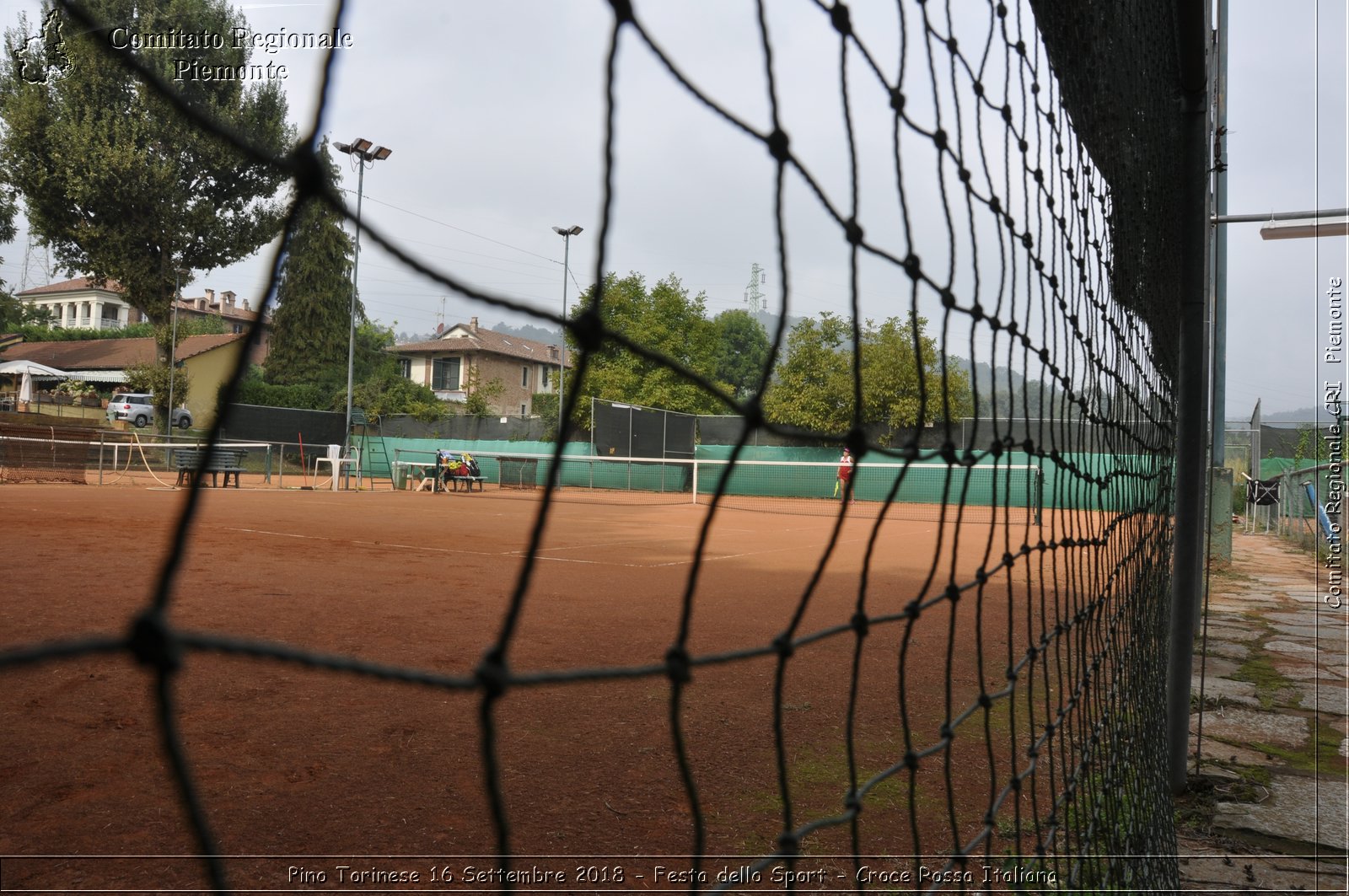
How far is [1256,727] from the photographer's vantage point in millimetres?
3236

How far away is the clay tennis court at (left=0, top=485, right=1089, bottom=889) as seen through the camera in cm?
165

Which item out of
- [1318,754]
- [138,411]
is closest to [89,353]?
[138,411]

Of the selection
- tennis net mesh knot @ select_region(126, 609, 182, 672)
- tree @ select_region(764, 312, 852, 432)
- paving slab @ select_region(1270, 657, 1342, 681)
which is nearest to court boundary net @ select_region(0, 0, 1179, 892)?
tennis net mesh knot @ select_region(126, 609, 182, 672)

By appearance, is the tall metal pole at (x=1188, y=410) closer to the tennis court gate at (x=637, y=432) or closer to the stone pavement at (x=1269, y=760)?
the stone pavement at (x=1269, y=760)

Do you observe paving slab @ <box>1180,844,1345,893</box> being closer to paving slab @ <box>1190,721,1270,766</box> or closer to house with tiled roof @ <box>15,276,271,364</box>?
paving slab @ <box>1190,721,1270,766</box>

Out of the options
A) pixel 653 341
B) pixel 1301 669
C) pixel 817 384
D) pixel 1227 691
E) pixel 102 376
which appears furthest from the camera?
pixel 102 376

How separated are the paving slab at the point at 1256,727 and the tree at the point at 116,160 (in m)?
19.3

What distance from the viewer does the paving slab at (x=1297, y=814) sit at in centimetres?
227

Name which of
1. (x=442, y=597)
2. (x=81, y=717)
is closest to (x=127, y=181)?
(x=442, y=597)

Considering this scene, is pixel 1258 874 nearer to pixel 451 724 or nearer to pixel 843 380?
pixel 451 724

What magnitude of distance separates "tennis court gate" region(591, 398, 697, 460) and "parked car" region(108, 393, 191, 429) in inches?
463

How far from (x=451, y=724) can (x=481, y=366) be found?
35470 millimetres

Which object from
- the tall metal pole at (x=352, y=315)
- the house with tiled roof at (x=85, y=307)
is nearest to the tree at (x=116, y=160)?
the tall metal pole at (x=352, y=315)

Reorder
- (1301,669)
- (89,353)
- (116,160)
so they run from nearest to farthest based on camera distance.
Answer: (1301,669) < (116,160) < (89,353)
